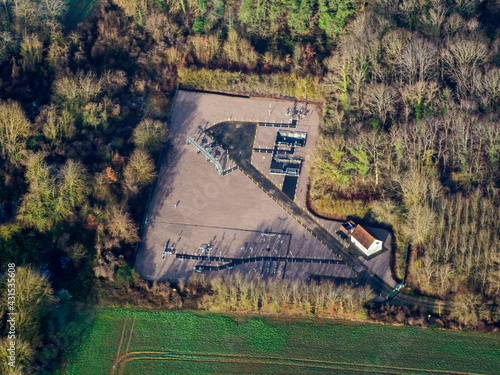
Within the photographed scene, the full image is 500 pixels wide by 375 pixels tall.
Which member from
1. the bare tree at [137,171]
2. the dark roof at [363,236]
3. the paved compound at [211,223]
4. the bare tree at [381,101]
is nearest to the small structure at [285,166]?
the paved compound at [211,223]

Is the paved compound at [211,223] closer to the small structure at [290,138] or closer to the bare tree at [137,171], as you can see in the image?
the bare tree at [137,171]

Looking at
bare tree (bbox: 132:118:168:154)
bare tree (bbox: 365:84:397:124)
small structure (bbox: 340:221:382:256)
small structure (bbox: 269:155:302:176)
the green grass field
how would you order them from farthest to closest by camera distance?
small structure (bbox: 269:155:302:176) < bare tree (bbox: 132:118:168:154) < bare tree (bbox: 365:84:397:124) < small structure (bbox: 340:221:382:256) < the green grass field

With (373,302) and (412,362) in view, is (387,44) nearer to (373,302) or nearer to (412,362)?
(373,302)

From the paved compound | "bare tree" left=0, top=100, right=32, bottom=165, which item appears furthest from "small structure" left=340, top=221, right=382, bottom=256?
"bare tree" left=0, top=100, right=32, bottom=165

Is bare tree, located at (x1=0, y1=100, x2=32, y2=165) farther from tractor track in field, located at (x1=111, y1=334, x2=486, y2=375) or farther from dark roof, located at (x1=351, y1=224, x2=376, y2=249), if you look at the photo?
dark roof, located at (x1=351, y1=224, x2=376, y2=249)

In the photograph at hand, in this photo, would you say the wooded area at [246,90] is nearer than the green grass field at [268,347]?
No

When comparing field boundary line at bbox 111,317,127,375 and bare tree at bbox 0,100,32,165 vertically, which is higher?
bare tree at bbox 0,100,32,165

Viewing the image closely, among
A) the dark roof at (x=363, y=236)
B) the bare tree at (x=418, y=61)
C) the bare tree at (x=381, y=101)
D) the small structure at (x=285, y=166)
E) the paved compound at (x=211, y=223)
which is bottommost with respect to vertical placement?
the paved compound at (x=211, y=223)
